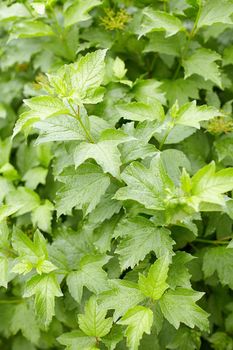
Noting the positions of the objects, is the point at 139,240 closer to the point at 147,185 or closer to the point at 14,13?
the point at 147,185

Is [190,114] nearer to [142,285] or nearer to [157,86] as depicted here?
[157,86]

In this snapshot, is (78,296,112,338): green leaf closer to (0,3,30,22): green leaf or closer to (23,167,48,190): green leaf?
(23,167,48,190): green leaf

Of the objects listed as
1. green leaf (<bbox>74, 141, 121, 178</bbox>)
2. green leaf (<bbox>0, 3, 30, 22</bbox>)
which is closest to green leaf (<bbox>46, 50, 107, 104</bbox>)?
green leaf (<bbox>74, 141, 121, 178</bbox>)

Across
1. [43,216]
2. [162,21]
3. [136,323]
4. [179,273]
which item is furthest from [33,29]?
[136,323]

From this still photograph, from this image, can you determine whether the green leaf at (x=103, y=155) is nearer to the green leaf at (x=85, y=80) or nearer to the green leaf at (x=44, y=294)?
the green leaf at (x=85, y=80)

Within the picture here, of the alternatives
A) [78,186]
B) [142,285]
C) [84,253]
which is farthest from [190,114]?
[84,253]

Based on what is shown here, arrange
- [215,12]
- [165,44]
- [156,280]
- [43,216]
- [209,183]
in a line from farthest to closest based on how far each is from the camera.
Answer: [165,44]
[43,216]
[215,12]
[156,280]
[209,183]

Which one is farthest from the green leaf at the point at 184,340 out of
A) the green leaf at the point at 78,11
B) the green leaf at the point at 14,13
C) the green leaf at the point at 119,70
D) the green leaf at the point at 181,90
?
the green leaf at the point at 14,13
